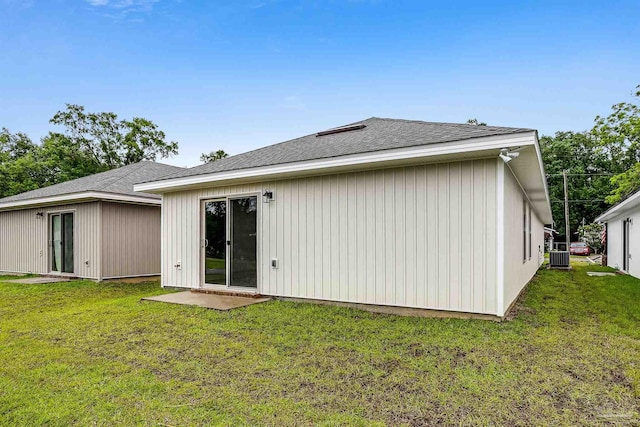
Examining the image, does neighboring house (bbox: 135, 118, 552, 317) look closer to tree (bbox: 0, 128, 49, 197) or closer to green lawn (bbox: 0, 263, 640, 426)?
green lawn (bbox: 0, 263, 640, 426)

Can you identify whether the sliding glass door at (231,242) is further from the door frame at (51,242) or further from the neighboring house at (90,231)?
the door frame at (51,242)

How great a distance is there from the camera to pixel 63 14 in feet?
30.9

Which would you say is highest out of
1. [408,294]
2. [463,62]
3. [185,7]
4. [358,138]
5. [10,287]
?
[185,7]

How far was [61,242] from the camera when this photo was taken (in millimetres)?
10078

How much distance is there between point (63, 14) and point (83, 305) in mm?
7939

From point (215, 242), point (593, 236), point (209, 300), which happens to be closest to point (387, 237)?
point (209, 300)

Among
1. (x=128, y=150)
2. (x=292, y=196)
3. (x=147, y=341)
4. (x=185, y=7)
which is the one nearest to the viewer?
(x=147, y=341)

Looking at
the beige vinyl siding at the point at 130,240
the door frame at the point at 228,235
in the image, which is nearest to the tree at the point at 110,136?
the beige vinyl siding at the point at 130,240

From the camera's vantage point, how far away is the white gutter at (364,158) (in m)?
4.20

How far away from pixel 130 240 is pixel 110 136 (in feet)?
69.7

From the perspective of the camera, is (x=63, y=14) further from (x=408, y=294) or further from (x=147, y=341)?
(x=408, y=294)

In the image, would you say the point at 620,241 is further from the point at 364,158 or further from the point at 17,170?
the point at 17,170

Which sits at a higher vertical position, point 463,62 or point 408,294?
point 463,62

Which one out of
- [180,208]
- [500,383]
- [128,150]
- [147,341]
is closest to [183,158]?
[128,150]
